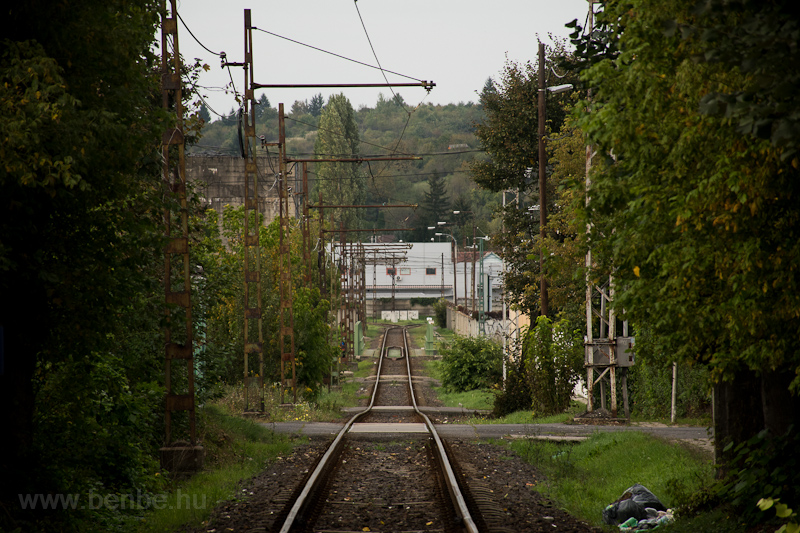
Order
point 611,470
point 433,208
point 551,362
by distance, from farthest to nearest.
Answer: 1. point 433,208
2. point 551,362
3. point 611,470

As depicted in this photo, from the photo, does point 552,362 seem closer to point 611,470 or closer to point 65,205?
point 611,470

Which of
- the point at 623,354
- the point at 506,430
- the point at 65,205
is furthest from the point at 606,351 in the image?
the point at 65,205

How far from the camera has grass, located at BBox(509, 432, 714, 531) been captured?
32.8ft

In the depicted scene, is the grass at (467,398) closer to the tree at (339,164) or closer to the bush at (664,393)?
the bush at (664,393)

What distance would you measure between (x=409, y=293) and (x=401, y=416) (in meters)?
78.0

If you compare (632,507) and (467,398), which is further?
(467,398)

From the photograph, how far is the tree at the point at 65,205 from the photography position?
636cm

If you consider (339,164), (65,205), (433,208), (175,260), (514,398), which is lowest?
(514,398)

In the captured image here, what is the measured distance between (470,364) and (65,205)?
1189 inches

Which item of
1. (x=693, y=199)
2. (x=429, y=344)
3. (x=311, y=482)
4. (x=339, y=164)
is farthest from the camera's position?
(x=339, y=164)

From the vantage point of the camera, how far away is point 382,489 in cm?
1134

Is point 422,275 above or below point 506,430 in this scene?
above

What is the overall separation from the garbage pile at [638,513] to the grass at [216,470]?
16.8ft

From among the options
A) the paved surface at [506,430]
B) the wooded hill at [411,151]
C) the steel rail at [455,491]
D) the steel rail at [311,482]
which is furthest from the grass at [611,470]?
the wooded hill at [411,151]
